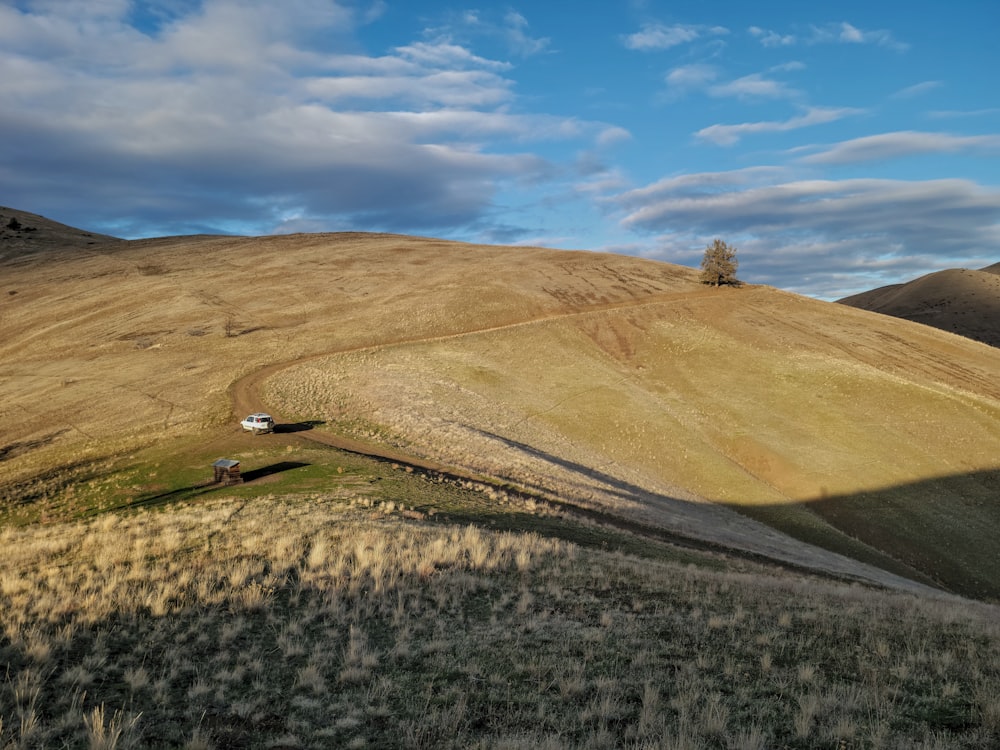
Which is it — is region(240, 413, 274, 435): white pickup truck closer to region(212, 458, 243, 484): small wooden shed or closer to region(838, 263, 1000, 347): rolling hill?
region(212, 458, 243, 484): small wooden shed

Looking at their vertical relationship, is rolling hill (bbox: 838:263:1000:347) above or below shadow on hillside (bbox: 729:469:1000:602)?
above

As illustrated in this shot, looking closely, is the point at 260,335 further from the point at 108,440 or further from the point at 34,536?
the point at 34,536

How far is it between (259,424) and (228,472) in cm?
878

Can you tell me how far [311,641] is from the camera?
11.0m

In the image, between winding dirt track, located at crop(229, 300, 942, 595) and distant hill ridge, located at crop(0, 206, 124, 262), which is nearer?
winding dirt track, located at crop(229, 300, 942, 595)

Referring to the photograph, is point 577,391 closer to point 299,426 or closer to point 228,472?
point 299,426

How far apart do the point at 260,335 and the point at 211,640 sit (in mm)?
56360

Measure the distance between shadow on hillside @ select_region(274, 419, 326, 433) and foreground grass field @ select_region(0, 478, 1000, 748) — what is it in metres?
21.8

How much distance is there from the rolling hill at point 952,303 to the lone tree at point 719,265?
77095 millimetres

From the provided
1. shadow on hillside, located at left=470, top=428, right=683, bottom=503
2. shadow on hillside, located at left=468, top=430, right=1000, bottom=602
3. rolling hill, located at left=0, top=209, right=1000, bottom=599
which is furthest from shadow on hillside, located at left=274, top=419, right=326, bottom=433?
shadow on hillside, located at left=468, top=430, right=1000, bottom=602

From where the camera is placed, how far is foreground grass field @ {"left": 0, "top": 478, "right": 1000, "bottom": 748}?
8.03m

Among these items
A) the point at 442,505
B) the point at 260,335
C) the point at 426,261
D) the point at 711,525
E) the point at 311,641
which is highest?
the point at 426,261

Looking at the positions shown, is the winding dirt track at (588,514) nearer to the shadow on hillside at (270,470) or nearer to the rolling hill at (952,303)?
the shadow on hillside at (270,470)

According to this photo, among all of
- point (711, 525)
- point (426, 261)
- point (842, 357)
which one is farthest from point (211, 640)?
point (426, 261)
